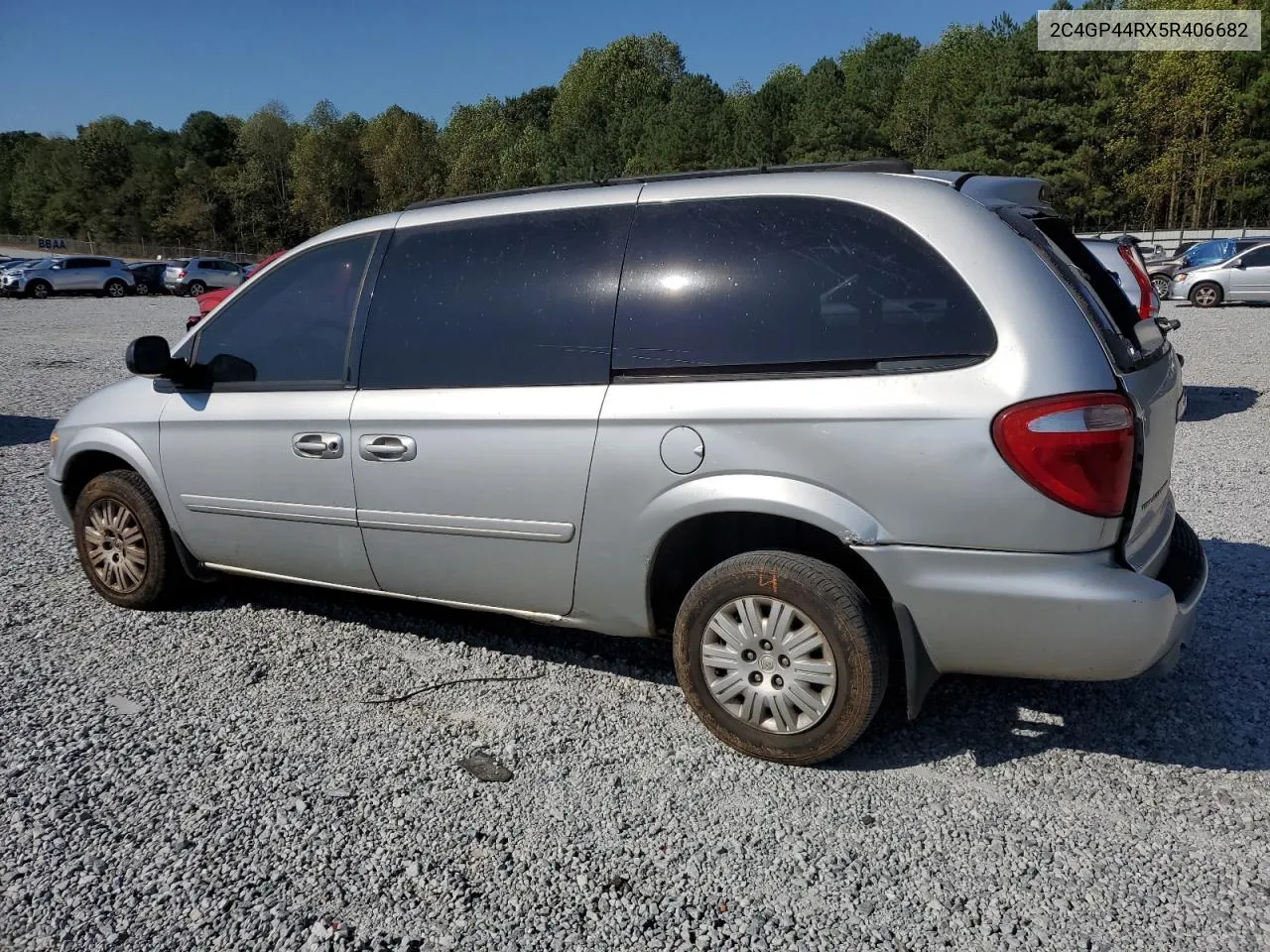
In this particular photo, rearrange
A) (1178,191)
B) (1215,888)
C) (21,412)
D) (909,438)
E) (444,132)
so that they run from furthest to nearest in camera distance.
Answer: (444,132)
(1178,191)
(21,412)
(909,438)
(1215,888)

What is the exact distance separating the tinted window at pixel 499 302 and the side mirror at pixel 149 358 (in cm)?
107

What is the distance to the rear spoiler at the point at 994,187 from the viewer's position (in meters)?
3.20

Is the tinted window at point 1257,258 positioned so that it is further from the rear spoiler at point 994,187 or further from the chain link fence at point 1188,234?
the rear spoiler at point 994,187

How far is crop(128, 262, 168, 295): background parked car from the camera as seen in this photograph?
39125 millimetres

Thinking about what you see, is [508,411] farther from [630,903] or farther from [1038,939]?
[1038,939]

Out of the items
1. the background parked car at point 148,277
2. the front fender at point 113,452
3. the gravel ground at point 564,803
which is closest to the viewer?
the gravel ground at point 564,803

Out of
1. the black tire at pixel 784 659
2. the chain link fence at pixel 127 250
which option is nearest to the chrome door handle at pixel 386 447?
the black tire at pixel 784 659

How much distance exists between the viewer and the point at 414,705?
378cm

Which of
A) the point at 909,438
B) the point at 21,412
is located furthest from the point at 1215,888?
the point at 21,412

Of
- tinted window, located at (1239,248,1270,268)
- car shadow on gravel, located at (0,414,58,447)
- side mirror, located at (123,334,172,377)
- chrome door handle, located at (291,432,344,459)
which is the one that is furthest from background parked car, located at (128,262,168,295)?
chrome door handle, located at (291,432,344,459)

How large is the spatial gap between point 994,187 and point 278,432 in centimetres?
293

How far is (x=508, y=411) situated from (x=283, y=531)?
4.32 ft

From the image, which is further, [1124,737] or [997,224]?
[1124,737]

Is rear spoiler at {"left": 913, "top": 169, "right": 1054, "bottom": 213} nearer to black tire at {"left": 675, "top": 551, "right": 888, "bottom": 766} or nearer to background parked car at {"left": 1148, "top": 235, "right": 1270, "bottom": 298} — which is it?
black tire at {"left": 675, "top": 551, "right": 888, "bottom": 766}
